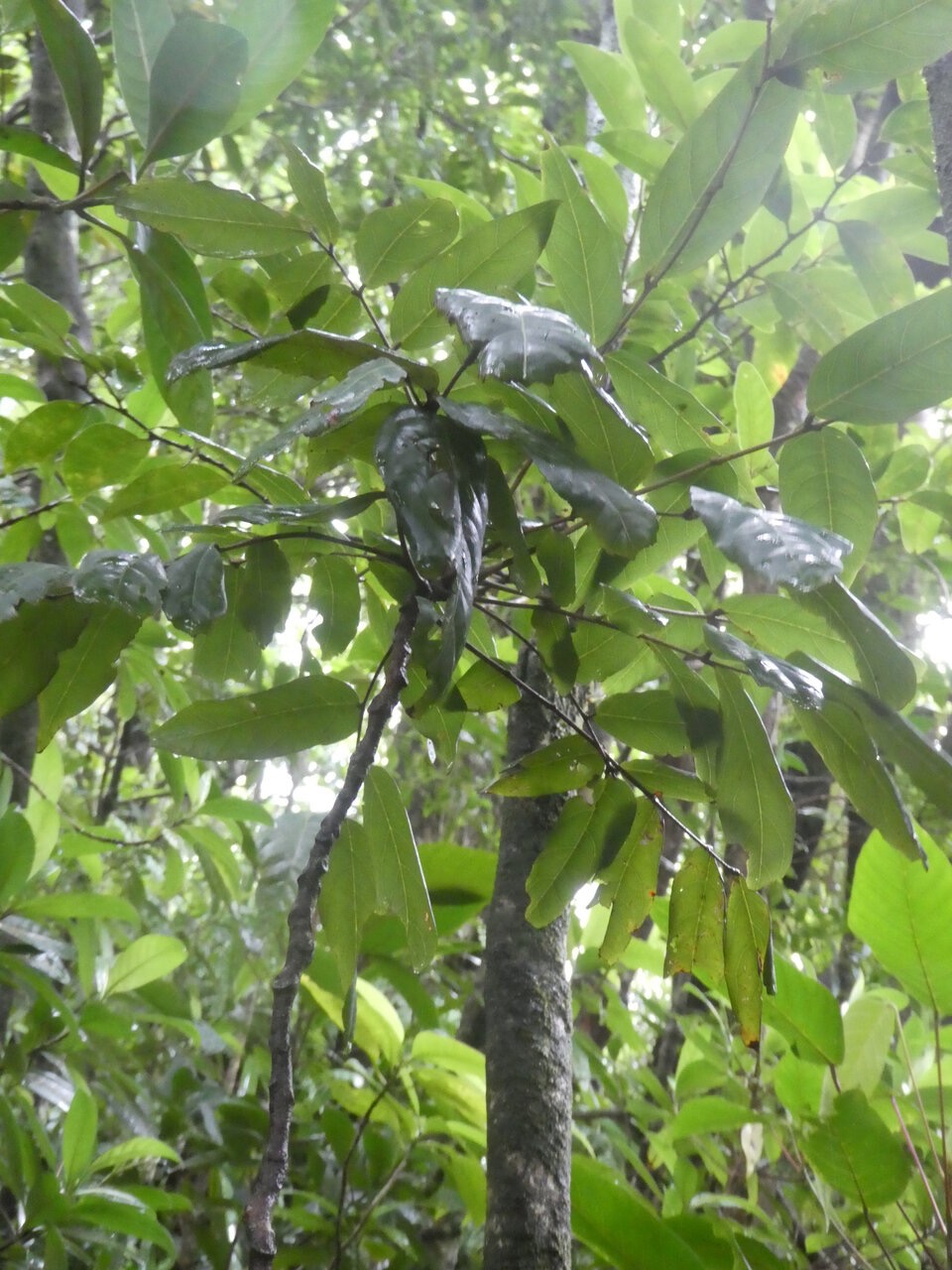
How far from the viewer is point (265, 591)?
612 millimetres

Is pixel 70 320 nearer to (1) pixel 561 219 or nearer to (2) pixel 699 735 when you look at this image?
(1) pixel 561 219

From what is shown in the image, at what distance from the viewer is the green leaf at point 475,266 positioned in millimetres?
585

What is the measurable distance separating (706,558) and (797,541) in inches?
11.7

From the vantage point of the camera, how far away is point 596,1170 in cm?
94

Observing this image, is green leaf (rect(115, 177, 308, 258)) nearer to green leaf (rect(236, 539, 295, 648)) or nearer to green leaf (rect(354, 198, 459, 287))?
green leaf (rect(354, 198, 459, 287))

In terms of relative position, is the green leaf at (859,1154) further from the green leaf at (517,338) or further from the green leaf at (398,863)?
the green leaf at (517,338)

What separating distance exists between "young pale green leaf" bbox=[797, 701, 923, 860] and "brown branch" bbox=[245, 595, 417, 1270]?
0.23 meters

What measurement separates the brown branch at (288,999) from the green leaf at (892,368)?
1.01 feet

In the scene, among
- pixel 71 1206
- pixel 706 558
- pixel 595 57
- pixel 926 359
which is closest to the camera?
pixel 926 359

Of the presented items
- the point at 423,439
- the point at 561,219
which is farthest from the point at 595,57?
the point at 423,439

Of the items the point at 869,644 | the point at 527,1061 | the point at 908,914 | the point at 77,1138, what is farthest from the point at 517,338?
the point at 77,1138

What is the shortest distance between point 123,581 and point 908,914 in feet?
2.66

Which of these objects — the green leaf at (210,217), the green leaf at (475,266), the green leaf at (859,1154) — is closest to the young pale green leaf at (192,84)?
the green leaf at (210,217)

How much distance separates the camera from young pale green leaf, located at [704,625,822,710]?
1.47ft
